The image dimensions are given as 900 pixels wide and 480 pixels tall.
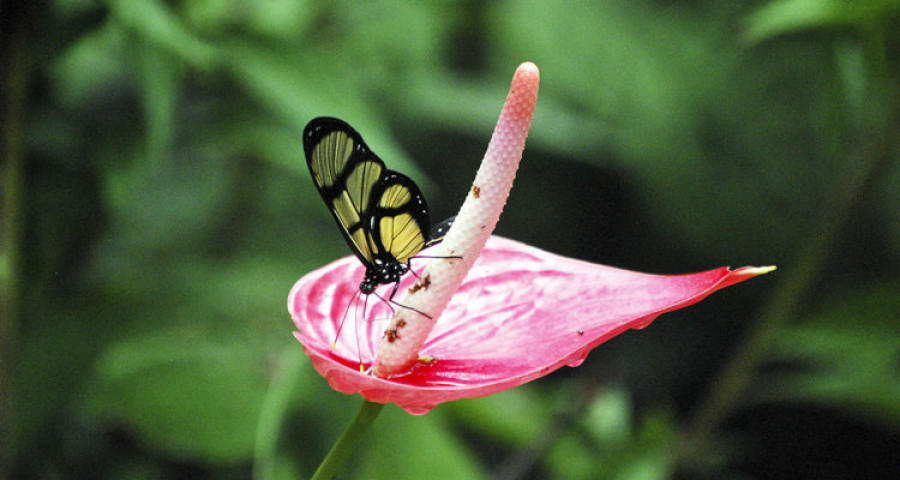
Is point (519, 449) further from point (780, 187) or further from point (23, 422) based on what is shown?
point (780, 187)

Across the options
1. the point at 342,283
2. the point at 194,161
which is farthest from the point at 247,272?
the point at 342,283

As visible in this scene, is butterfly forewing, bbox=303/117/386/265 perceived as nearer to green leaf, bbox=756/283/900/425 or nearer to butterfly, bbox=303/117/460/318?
butterfly, bbox=303/117/460/318

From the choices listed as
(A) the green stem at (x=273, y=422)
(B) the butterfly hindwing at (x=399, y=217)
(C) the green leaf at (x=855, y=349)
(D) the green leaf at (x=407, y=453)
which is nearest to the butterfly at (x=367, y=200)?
Answer: (B) the butterfly hindwing at (x=399, y=217)

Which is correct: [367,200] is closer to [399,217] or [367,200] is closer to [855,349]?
[399,217]

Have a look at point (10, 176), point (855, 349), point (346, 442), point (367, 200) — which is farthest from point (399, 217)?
point (855, 349)

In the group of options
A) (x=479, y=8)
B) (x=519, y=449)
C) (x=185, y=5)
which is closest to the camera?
(x=185, y=5)

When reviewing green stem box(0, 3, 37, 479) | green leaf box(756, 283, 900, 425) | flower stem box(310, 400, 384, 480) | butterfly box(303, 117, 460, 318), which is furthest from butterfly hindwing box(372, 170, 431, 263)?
green leaf box(756, 283, 900, 425)

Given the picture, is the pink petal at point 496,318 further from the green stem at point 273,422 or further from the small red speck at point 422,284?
the green stem at point 273,422
